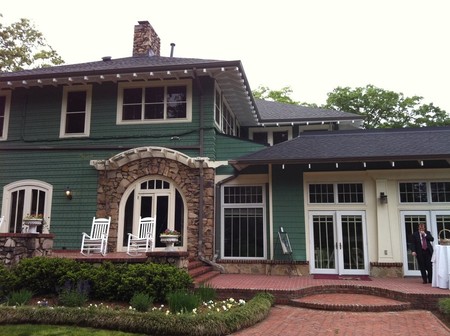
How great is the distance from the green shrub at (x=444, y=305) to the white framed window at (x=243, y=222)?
4925 mm

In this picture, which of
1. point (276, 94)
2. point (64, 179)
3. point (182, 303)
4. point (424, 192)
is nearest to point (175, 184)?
point (64, 179)

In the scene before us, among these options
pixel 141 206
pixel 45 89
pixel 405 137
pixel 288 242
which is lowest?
pixel 288 242

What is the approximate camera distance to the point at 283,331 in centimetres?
595

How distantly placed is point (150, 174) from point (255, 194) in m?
3.10

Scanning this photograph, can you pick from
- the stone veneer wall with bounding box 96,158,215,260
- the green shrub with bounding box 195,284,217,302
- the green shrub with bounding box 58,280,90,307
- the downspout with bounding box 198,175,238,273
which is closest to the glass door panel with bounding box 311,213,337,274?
the downspout with bounding box 198,175,238,273

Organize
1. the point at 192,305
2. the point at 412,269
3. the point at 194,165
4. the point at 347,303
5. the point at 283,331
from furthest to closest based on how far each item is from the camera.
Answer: the point at 194,165 < the point at 412,269 < the point at 347,303 < the point at 192,305 < the point at 283,331

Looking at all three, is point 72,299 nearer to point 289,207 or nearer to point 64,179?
point 64,179

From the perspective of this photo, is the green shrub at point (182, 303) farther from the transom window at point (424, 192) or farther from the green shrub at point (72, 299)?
the transom window at point (424, 192)

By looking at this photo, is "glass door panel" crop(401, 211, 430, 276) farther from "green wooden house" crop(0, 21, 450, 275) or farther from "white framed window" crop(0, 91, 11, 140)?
"white framed window" crop(0, 91, 11, 140)

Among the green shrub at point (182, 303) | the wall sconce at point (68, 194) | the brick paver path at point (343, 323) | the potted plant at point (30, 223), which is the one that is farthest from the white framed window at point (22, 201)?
the brick paver path at point (343, 323)

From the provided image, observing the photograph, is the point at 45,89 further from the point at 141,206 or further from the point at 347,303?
the point at 347,303

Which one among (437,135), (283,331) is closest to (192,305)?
(283,331)

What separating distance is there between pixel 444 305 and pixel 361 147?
5.26 m

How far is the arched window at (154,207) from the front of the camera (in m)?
11.3
